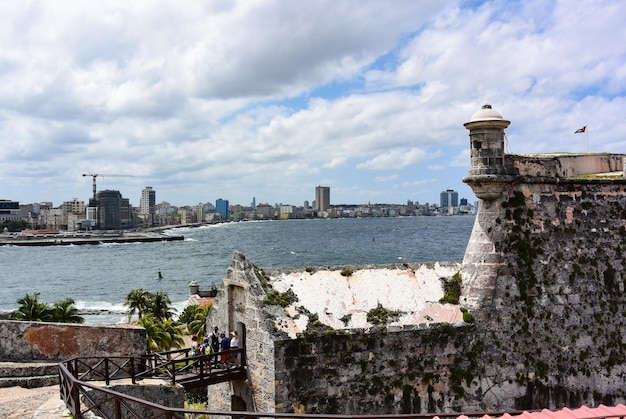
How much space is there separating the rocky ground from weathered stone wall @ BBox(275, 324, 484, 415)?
15.2 ft

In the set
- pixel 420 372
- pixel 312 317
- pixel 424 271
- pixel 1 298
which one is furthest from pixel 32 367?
pixel 1 298

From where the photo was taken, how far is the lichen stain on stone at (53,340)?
44.8 ft

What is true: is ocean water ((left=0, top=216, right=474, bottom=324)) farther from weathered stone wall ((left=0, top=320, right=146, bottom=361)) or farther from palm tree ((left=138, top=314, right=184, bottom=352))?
weathered stone wall ((left=0, top=320, right=146, bottom=361))

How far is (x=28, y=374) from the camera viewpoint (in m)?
12.7

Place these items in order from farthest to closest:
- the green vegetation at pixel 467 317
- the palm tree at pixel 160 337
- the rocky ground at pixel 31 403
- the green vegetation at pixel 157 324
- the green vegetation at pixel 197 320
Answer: the green vegetation at pixel 197 320 < the green vegetation at pixel 157 324 < the palm tree at pixel 160 337 < the green vegetation at pixel 467 317 < the rocky ground at pixel 31 403

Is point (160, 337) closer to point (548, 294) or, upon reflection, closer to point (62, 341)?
point (62, 341)

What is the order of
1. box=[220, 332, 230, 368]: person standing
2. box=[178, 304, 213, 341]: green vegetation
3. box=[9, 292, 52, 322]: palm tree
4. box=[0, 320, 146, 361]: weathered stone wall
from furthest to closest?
1. box=[178, 304, 213, 341]: green vegetation
2. box=[9, 292, 52, 322]: palm tree
3. box=[220, 332, 230, 368]: person standing
4. box=[0, 320, 146, 361]: weathered stone wall

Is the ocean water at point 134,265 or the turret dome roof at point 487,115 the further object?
the ocean water at point 134,265

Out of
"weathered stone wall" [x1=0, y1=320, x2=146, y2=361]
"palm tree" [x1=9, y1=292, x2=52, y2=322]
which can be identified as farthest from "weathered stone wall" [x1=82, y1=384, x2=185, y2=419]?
"palm tree" [x1=9, y1=292, x2=52, y2=322]

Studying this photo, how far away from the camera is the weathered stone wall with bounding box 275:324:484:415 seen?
12.1 meters

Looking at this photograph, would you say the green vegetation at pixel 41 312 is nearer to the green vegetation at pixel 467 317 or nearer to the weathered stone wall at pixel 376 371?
the weathered stone wall at pixel 376 371

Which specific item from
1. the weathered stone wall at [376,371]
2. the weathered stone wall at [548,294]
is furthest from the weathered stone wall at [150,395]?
the weathered stone wall at [548,294]

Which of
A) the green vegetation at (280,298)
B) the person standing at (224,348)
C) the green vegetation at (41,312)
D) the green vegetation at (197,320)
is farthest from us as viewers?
the green vegetation at (197,320)

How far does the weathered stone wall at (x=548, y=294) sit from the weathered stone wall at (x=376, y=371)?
566mm
